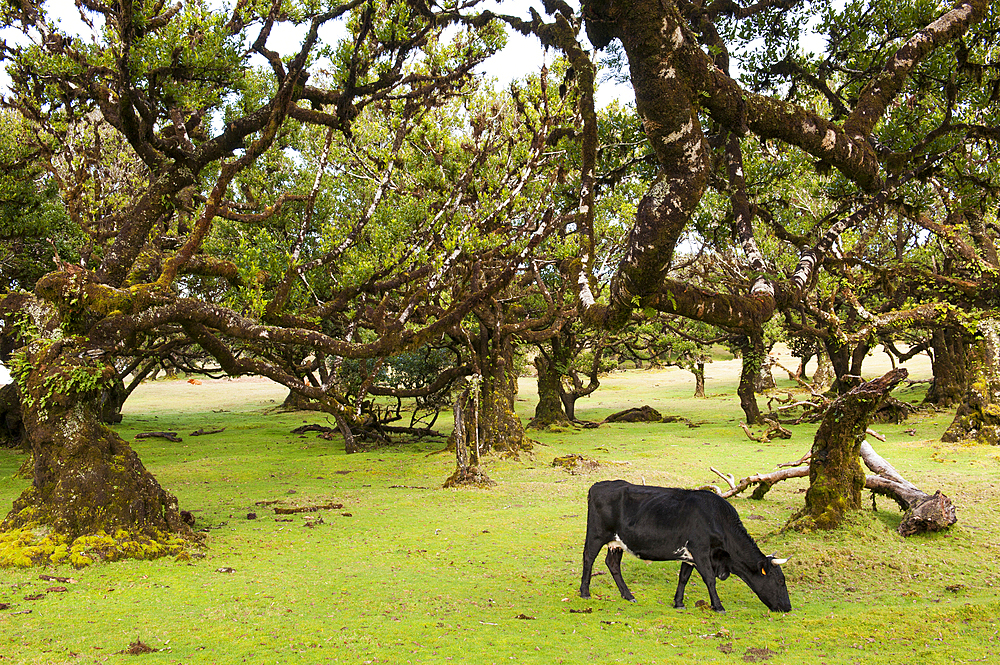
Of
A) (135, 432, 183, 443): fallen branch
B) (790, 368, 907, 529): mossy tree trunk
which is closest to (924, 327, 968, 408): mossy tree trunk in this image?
(790, 368, 907, 529): mossy tree trunk

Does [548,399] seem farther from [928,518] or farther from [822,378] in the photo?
[928,518]

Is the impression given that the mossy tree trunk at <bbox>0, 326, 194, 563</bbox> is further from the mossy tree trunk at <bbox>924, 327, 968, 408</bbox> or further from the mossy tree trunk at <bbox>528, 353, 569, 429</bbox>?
the mossy tree trunk at <bbox>924, 327, 968, 408</bbox>

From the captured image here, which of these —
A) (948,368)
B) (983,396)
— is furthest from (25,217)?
(948,368)

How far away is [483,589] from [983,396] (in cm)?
1638

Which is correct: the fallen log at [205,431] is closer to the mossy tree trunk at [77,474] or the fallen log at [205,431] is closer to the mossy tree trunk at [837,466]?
the mossy tree trunk at [77,474]

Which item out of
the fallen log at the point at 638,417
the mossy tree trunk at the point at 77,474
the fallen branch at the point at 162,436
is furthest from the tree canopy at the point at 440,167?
the fallen log at the point at 638,417

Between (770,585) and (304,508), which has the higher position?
(770,585)

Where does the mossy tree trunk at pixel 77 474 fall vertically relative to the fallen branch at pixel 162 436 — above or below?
above

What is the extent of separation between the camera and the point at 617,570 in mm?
7688

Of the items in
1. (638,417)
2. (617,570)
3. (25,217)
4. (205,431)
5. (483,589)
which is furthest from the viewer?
(638,417)

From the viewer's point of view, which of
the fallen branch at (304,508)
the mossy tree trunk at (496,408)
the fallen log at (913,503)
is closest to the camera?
the fallen log at (913,503)

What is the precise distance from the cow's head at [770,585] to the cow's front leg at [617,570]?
1279 millimetres

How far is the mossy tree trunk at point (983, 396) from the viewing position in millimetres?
17500

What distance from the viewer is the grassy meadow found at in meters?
5.86
